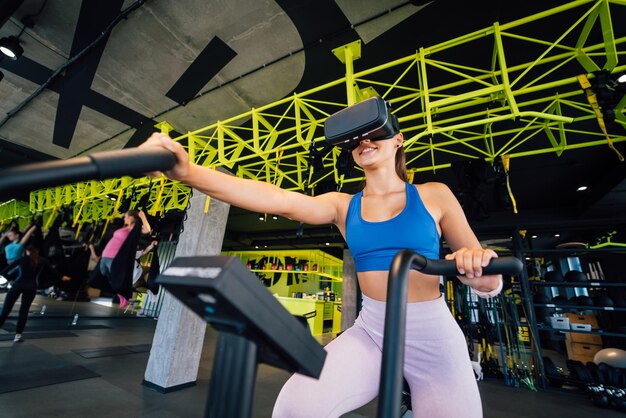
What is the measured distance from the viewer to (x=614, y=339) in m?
6.67

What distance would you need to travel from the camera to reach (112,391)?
3393 mm

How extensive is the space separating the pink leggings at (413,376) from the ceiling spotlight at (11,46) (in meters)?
5.85

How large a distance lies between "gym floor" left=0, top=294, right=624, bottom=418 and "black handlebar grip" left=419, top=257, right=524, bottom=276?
10.9 feet

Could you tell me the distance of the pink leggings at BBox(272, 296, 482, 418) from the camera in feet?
2.66

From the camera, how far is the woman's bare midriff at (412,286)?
0.95m

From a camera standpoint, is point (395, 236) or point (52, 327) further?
point (52, 327)

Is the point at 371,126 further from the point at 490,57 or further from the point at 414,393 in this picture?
the point at 490,57

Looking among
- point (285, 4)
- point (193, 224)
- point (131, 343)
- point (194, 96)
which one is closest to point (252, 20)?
point (285, 4)

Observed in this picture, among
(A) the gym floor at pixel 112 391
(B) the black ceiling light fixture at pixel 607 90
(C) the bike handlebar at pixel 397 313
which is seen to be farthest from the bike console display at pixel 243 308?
(B) the black ceiling light fixture at pixel 607 90

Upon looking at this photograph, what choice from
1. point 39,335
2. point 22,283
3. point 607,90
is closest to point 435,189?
point 607,90

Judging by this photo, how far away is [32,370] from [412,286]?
518cm

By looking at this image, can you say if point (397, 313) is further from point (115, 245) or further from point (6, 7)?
point (115, 245)

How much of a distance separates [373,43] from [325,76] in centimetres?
84

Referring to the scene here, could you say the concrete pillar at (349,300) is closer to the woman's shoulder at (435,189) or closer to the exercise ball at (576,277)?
the exercise ball at (576,277)
